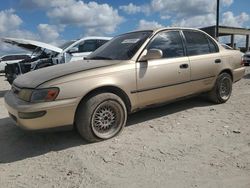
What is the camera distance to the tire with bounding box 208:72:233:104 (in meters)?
6.43

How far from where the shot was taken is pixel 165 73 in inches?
208

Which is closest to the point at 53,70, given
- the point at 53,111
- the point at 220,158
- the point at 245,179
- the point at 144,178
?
the point at 53,111

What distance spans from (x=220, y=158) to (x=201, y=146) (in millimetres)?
440

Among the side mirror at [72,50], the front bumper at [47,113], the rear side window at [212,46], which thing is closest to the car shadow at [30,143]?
the front bumper at [47,113]

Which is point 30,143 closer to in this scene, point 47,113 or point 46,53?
point 47,113

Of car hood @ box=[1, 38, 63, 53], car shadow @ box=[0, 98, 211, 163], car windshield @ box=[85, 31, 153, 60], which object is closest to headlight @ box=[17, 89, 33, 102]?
car shadow @ box=[0, 98, 211, 163]

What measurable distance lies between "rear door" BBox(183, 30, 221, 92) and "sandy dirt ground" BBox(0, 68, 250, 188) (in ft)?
2.20

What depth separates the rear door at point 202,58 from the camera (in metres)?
5.84

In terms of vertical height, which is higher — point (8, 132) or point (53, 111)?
point (53, 111)

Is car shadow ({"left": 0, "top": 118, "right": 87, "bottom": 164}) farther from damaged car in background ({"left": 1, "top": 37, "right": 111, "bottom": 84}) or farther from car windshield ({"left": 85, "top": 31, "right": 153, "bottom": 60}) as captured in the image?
damaged car in background ({"left": 1, "top": 37, "right": 111, "bottom": 84})

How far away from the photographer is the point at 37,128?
4203mm

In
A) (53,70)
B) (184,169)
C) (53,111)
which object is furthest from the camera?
(53,70)

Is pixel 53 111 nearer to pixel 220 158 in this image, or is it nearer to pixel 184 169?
pixel 184 169

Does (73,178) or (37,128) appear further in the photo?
(37,128)
